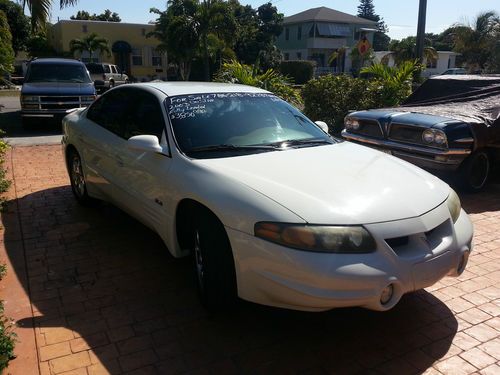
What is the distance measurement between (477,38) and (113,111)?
3127 cm

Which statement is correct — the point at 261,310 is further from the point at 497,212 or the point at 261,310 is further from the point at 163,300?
the point at 497,212

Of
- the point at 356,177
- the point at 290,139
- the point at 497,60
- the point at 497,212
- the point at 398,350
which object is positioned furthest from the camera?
the point at 497,60

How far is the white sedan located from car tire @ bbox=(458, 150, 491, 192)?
3.03 meters

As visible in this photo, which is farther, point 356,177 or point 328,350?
point 356,177

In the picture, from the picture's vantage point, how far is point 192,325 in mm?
3363

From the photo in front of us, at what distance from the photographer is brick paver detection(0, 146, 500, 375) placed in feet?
9.69

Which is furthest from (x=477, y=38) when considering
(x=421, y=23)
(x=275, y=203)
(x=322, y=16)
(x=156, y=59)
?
(x=275, y=203)

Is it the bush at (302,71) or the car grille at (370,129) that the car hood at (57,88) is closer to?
the car grille at (370,129)

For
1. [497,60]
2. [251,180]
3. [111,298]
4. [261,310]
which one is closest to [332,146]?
[251,180]

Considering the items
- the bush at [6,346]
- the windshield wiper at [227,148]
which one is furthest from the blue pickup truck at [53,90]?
the bush at [6,346]

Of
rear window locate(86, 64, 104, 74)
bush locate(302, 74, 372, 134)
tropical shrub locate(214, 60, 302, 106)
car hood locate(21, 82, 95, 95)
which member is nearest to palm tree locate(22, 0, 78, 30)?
car hood locate(21, 82, 95, 95)

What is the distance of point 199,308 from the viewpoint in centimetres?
361

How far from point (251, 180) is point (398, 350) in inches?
56.8

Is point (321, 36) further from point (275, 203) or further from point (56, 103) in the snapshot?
point (275, 203)
